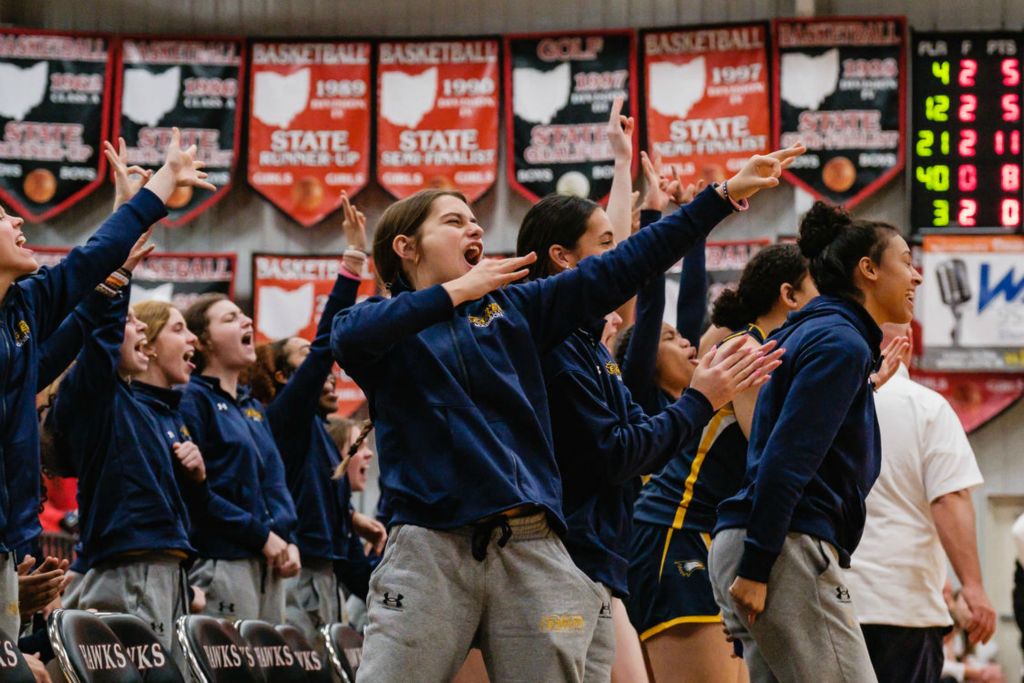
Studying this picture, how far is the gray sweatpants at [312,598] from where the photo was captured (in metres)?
7.18

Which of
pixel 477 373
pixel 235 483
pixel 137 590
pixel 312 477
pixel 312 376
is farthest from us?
pixel 312 477

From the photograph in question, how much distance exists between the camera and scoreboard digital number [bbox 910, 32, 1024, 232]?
1180 cm

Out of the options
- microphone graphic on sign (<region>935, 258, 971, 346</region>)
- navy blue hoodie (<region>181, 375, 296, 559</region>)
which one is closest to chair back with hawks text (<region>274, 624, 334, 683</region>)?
navy blue hoodie (<region>181, 375, 296, 559</region>)

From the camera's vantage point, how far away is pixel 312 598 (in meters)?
7.23

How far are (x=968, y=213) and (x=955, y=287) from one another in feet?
2.11

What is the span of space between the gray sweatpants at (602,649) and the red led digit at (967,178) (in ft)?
31.1

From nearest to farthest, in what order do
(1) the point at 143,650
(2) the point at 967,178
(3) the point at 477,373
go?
1. (3) the point at 477,373
2. (1) the point at 143,650
3. (2) the point at 967,178

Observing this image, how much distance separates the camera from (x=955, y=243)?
11828mm

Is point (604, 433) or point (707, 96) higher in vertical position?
point (707, 96)

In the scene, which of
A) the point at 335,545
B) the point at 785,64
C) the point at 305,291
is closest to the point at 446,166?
the point at 305,291

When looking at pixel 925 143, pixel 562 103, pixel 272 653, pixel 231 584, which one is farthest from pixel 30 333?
pixel 925 143

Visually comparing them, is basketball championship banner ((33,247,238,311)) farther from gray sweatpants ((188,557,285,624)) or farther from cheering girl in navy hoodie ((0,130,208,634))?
cheering girl in navy hoodie ((0,130,208,634))

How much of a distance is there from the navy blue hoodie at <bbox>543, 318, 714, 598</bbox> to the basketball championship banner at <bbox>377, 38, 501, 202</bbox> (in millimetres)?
9614

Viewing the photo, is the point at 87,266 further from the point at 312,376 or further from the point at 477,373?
the point at 312,376
